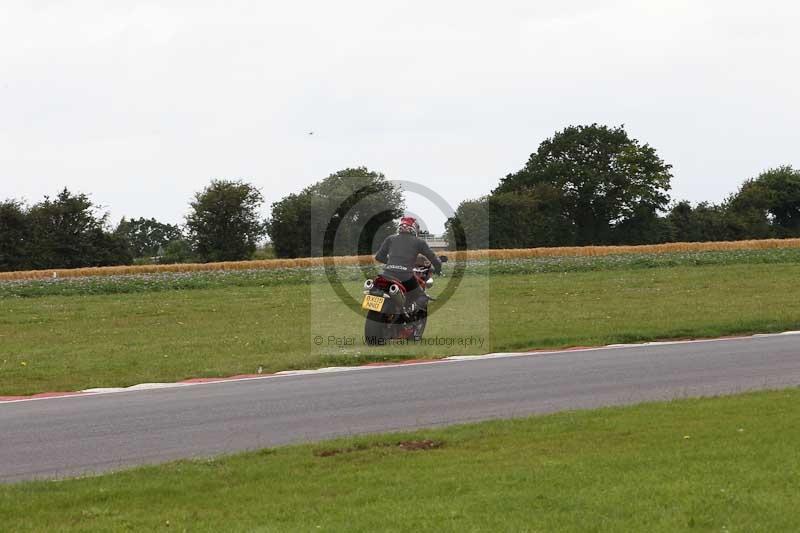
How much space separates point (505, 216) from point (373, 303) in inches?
2856

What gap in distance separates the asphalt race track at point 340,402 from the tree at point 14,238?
226 feet

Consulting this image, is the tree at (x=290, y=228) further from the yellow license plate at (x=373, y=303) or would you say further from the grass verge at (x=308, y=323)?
the yellow license plate at (x=373, y=303)

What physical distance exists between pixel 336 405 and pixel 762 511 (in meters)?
5.98

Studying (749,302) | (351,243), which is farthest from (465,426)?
(351,243)

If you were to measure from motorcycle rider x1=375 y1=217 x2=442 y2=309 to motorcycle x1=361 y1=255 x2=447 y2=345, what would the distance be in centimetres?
11

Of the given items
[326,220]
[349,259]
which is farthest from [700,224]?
[349,259]

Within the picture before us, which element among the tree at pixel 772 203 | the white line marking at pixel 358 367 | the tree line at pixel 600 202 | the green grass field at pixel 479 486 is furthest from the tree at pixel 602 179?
the green grass field at pixel 479 486

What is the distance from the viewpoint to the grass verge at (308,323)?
16.5 metres

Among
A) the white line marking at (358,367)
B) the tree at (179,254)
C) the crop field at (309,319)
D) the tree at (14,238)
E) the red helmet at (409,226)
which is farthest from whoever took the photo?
the tree at (179,254)

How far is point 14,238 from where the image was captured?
257ft

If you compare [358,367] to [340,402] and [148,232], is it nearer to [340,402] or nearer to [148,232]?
[340,402]

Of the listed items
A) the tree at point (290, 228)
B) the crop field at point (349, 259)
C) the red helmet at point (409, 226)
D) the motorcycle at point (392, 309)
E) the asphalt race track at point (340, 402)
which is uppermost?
the tree at point (290, 228)

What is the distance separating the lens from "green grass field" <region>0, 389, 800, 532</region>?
6566 mm

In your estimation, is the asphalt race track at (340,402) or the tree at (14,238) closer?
the asphalt race track at (340,402)
